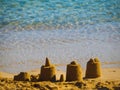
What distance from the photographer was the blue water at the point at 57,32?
11219mm

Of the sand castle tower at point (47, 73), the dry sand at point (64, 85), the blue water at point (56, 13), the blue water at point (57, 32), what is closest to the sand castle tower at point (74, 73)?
the dry sand at point (64, 85)

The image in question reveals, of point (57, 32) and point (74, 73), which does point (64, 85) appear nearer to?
point (74, 73)

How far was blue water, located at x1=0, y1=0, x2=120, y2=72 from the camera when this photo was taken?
36.8 ft

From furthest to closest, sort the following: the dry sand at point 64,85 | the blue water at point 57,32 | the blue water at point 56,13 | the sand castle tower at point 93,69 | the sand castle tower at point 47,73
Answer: the blue water at point 56,13, the blue water at point 57,32, the sand castle tower at point 93,69, the sand castle tower at point 47,73, the dry sand at point 64,85

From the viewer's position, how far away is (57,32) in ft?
48.7

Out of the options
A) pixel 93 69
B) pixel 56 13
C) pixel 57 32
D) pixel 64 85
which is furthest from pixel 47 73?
pixel 56 13

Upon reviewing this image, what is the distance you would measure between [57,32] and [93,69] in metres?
6.13

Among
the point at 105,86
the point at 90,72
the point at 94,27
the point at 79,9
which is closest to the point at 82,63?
the point at 90,72

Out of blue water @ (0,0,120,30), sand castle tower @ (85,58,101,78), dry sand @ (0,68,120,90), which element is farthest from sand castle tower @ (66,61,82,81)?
blue water @ (0,0,120,30)

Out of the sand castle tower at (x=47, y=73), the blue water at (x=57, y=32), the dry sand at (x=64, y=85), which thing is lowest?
the dry sand at (x=64, y=85)

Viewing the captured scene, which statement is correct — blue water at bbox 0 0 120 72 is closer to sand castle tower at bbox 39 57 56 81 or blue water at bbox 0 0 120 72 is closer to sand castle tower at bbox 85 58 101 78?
sand castle tower at bbox 85 58 101 78

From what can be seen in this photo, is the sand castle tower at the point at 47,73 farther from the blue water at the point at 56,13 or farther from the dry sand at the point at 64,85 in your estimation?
the blue water at the point at 56,13

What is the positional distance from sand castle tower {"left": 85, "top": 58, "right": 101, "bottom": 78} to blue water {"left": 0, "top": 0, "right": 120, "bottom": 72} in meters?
1.56

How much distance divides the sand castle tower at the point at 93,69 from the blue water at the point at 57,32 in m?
1.56
